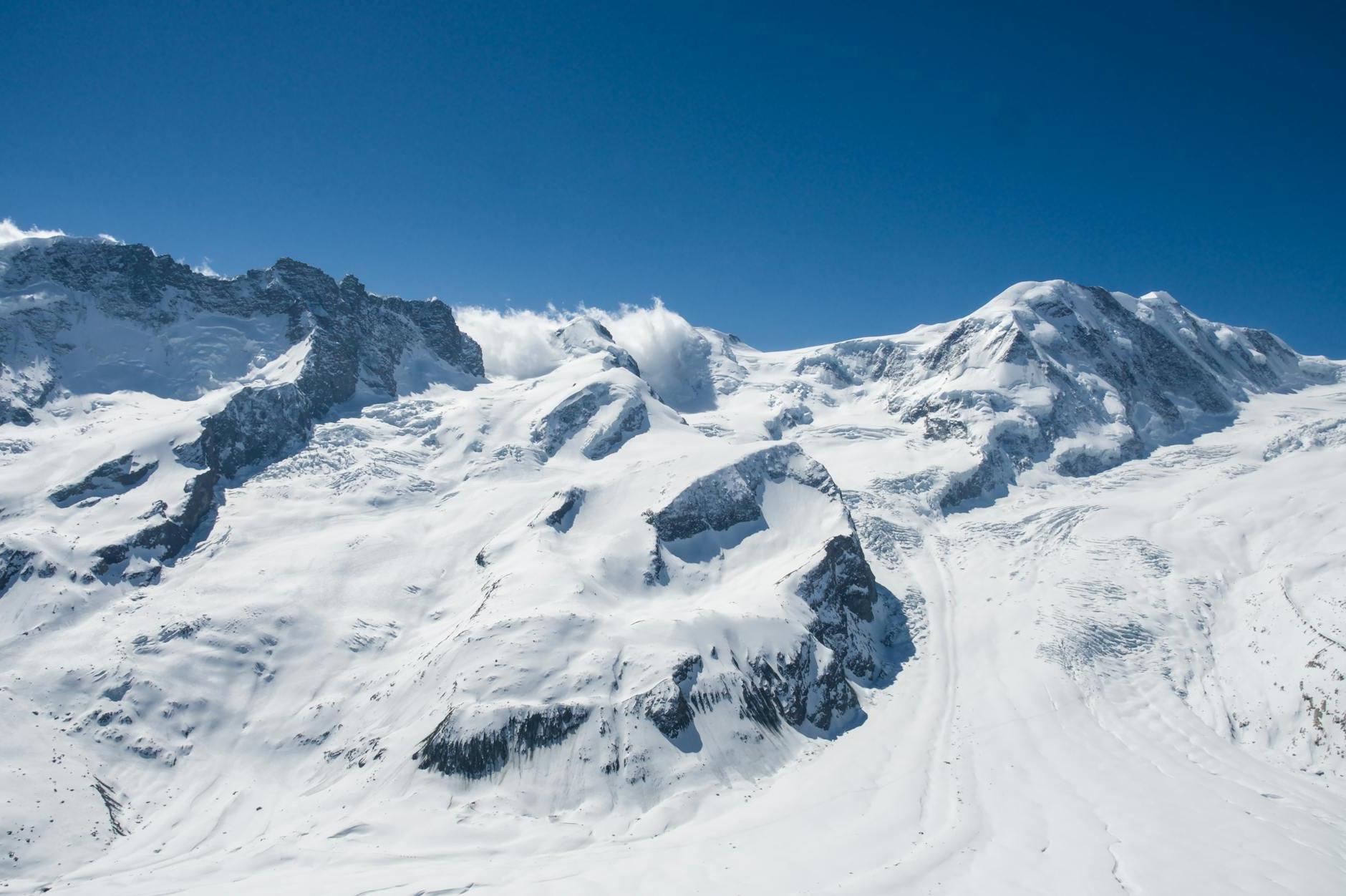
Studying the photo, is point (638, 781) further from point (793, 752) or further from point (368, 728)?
point (368, 728)

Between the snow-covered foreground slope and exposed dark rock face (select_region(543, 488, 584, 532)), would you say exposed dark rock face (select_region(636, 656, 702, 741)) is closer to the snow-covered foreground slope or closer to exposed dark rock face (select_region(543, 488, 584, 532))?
the snow-covered foreground slope

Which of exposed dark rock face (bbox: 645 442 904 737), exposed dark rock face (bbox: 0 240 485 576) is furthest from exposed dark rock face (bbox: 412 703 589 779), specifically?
exposed dark rock face (bbox: 0 240 485 576)

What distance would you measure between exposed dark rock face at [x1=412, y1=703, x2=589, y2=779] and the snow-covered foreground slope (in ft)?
1.33

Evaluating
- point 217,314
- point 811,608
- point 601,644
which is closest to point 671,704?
point 601,644

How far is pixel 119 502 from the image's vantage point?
11869 centimetres

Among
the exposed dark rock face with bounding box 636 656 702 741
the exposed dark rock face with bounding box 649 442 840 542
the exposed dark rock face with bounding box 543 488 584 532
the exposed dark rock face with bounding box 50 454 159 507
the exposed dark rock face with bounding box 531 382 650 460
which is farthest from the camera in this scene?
the exposed dark rock face with bounding box 531 382 650 460

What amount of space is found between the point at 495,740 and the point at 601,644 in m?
15.6

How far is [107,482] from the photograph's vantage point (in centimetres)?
12125

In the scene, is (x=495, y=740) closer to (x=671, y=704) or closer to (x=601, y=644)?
(x=601, y=644)

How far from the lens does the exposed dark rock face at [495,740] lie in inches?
2923

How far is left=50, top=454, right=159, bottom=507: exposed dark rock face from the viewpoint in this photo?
11712 centimetres

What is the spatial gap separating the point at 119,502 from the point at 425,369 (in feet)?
291

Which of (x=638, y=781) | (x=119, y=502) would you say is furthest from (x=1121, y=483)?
(x=119, y=502)

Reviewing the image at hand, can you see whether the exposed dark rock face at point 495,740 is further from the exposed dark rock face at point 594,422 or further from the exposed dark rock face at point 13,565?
the exposed dark rock face at point 594,422
